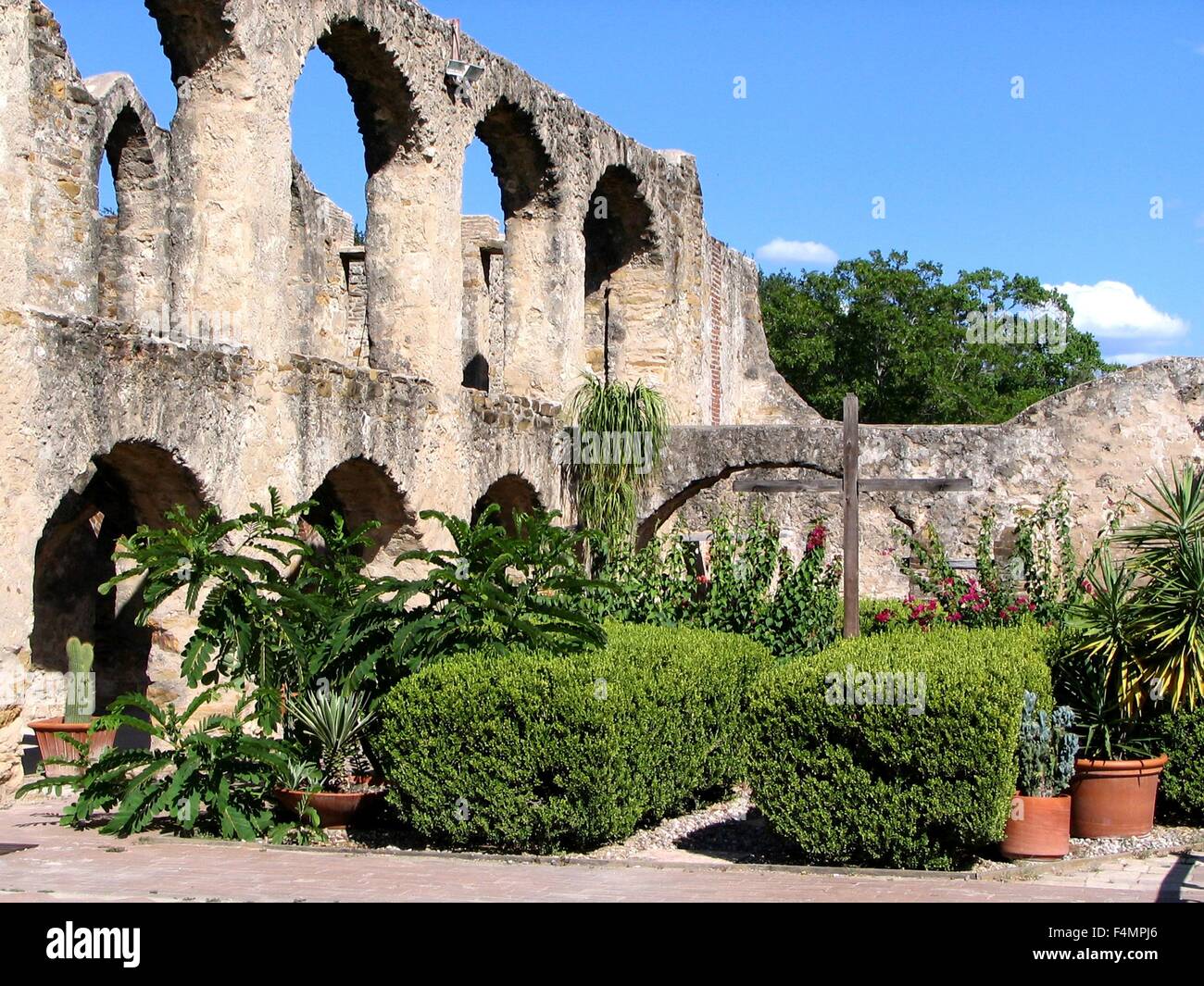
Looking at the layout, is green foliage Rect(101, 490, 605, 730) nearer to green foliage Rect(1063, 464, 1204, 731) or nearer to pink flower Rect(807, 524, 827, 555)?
green foliage Rect(1063, 464, 1204, 731)

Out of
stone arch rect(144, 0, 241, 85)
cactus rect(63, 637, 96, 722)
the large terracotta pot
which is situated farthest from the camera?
stone arch rect(144, 0, 241, 85)

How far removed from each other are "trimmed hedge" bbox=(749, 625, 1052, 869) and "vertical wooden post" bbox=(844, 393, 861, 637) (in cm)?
295

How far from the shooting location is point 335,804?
8.21 m

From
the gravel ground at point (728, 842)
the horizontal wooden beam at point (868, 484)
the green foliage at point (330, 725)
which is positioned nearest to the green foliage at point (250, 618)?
the green foliage at point (330, 725)

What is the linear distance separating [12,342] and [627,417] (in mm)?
6799

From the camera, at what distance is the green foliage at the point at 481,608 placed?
8.33 metres

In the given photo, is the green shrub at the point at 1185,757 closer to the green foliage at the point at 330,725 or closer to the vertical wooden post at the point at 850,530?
the vertical wooden post at the point at 850,530

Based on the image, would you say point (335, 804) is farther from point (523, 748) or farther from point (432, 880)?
point (432, 880)

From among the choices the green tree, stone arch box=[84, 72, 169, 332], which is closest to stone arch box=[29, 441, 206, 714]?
stone arch box=[84, 72, 169, 332]

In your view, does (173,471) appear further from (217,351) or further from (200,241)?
(200,241)

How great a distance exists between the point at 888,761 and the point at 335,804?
2.90 m

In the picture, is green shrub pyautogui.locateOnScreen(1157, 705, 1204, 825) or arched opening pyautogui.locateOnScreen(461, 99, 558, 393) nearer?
green shrub pyautogui.locateOnScreen(1157, 705, 1204, 825)

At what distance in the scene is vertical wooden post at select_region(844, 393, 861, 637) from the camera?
10711 millimetres

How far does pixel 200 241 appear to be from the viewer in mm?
10617
